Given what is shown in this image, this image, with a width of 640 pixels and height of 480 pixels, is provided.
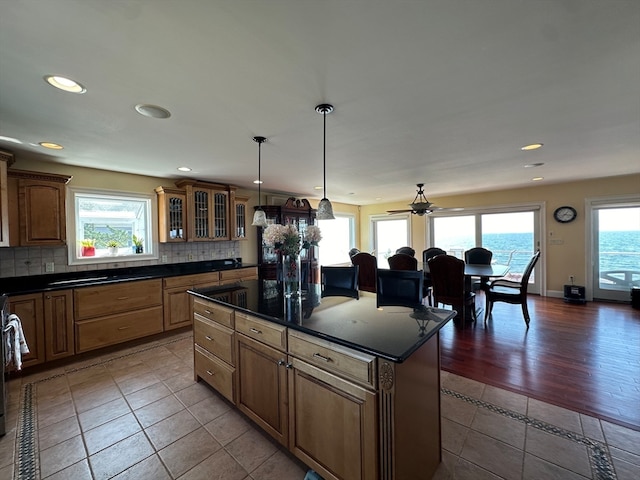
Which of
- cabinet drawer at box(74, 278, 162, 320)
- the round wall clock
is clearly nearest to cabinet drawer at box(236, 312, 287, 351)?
cabinet drawer at box(74, 278, 162, 320)

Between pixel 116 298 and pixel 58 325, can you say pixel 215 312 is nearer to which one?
pixel 116 298

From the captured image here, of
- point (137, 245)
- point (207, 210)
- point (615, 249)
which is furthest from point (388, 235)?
point (137, 245)

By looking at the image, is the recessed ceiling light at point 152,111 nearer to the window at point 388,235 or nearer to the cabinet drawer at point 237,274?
the cabinet drawer at point 237,274

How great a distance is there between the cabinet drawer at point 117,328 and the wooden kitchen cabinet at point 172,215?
3.57 feet

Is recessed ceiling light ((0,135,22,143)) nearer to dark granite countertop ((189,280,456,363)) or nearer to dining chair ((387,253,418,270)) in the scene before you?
dark granite countertop ((189,280,456,363))

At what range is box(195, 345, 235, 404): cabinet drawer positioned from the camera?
2047mm

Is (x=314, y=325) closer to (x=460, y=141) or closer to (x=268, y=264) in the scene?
(x=460, y=141)

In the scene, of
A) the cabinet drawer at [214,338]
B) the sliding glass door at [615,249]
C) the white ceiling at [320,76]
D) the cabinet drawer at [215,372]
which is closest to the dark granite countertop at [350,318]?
the cabinet drawer at [214,338]

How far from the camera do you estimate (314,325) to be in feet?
4.92

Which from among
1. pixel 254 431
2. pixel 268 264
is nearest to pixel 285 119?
pixel 254 431

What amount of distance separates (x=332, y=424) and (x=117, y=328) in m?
3.17

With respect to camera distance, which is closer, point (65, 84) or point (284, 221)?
point (65, 84)

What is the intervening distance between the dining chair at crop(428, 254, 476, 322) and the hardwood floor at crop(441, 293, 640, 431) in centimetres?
41

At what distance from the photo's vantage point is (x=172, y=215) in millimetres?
4031
